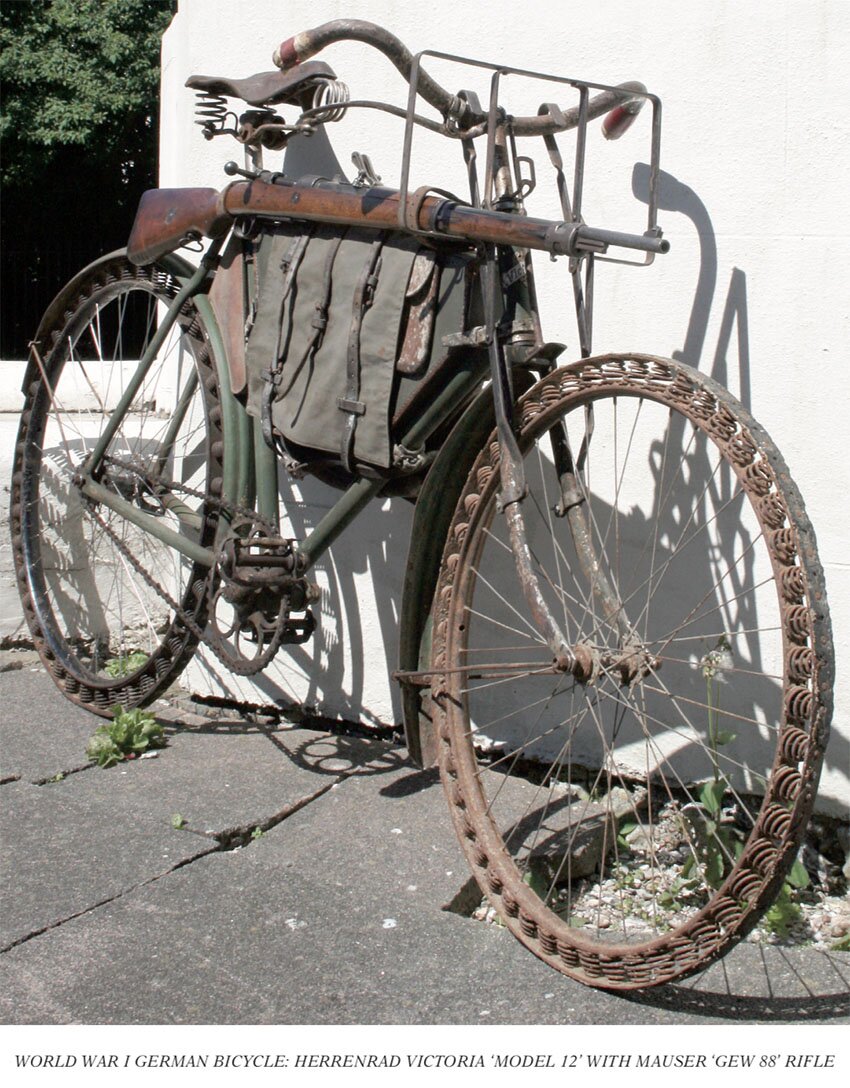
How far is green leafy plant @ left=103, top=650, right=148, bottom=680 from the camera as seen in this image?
4474 millimetres

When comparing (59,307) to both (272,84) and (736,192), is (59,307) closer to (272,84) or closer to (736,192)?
(272,84)

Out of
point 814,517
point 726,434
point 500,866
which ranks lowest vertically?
point 500,866

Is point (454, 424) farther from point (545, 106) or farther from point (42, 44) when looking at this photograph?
point (42, 44)

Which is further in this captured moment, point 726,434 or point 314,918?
point 314,918

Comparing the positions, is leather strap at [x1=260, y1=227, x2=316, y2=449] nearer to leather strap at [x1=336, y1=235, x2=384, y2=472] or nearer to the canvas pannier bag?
the canvas pannier bag

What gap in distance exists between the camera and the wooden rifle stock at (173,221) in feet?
11.6

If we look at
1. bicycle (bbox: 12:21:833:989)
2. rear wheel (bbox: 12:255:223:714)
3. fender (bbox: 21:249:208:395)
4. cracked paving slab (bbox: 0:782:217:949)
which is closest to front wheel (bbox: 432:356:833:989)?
bicycle (bbox: 12:21:833:989)

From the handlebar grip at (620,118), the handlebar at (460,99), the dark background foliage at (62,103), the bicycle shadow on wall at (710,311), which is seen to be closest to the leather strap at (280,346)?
the handlebar at (460,99)

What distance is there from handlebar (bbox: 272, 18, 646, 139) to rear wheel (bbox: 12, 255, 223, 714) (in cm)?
97

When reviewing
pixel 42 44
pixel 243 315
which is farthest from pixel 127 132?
pixel 243 315

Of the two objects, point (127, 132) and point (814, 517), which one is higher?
point (127, 132)

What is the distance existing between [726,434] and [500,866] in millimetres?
1045

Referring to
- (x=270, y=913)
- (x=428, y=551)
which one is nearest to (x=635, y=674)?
(x=428, y=551)

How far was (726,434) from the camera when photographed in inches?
95.0
